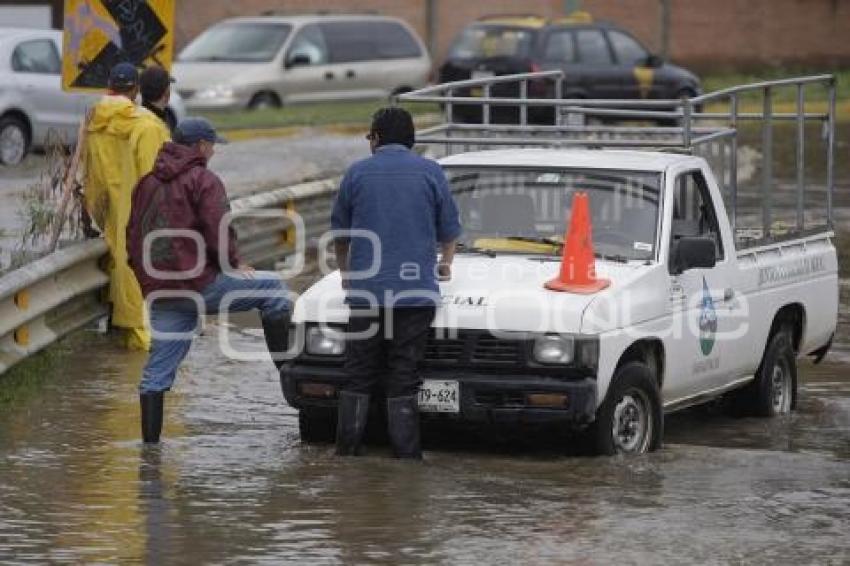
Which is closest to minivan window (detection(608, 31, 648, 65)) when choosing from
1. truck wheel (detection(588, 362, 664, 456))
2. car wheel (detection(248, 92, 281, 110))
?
car wheel (detection(248, 92, 281, 110))

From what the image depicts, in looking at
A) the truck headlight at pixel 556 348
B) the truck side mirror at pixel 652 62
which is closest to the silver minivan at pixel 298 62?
the truck side mirror at pixel 652 62

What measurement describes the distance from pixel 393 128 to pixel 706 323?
2.12 meters

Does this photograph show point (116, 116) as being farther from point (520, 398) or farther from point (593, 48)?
point (593, 48)

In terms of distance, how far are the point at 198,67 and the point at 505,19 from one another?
470 centimetres

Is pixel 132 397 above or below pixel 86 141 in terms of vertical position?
below

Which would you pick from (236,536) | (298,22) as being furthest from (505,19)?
(236,536)

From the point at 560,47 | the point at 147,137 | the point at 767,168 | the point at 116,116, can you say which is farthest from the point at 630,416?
the point at 560,47

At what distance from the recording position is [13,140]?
24109 millimetres

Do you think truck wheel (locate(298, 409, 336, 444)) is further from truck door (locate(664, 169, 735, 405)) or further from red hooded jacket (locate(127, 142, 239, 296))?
truck door (locate(664, 169, 735, 405))

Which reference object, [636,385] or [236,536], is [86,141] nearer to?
[636,385]

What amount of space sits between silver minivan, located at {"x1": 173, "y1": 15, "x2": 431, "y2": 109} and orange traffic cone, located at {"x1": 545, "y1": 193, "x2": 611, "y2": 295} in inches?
855

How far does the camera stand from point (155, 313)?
1096 cm

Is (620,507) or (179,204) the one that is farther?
(179,204)

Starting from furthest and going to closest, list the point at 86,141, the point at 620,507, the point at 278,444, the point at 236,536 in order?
the point at 86,141
the point at 278,444
the point at 620,507
the point at 236,536
